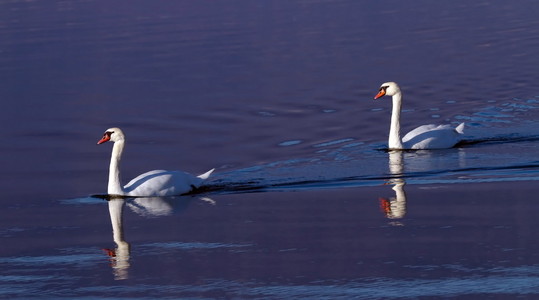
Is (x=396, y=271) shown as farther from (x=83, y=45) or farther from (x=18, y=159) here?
(x=83, y=45)

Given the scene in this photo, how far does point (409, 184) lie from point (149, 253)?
13.3 ft

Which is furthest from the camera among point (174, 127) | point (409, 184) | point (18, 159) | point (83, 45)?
point (83, 45)

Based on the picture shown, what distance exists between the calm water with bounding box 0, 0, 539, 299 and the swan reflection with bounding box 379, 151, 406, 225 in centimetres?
3

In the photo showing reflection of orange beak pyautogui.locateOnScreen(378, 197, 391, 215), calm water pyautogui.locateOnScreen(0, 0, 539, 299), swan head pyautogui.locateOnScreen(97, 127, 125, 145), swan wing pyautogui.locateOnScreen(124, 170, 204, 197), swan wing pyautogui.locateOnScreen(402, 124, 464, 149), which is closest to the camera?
calm water pyautogui.locateOnScreen(0, 0, 539, 299)

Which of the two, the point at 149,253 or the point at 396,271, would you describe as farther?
the point at 149,253

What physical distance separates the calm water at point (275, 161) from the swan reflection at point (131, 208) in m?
0.04

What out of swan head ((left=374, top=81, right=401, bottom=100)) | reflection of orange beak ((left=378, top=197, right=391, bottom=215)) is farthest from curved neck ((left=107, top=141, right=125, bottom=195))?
swan head ((left=374, top=81, right=401, bottom=100))

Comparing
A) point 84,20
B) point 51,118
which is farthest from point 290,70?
point 84,20

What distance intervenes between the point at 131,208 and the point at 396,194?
9.69ft

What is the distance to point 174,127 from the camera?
19281 millimetres

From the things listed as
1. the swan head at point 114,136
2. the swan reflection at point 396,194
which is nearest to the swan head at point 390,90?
the swan reflection at point 396,194

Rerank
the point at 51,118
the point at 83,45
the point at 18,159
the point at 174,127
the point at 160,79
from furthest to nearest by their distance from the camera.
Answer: the point at 83,45, the point at 160,79, the point at 51,118, the point at 174,127, the point at 18,159

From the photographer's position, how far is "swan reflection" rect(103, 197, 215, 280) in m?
11.9

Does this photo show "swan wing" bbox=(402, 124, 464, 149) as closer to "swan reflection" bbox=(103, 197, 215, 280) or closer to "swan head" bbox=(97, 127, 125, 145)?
"swan reflection" bbox=(103, 197, 215, 280)
